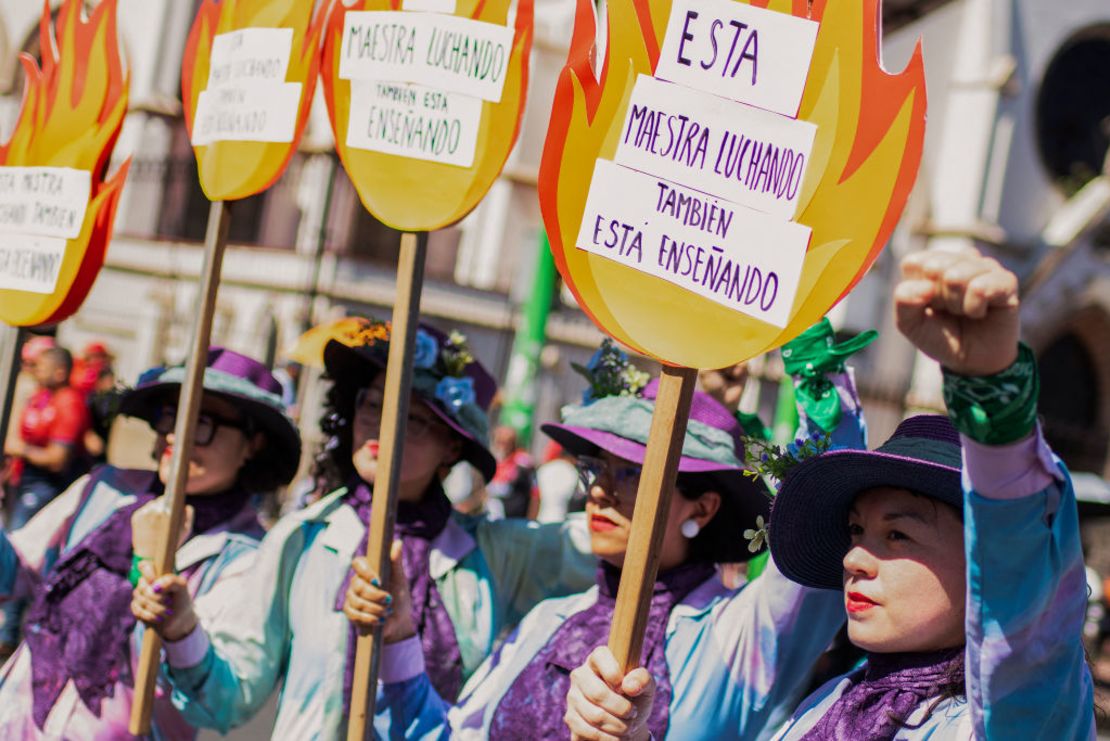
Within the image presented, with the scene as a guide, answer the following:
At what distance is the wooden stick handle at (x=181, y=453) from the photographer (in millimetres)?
2877

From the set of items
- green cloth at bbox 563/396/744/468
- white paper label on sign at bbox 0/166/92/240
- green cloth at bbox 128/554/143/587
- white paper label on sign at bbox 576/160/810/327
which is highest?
white paper label on sign at bbox 576/160/810/327

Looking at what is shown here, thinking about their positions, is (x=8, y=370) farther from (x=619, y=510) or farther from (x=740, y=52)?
(x=740, y=52)

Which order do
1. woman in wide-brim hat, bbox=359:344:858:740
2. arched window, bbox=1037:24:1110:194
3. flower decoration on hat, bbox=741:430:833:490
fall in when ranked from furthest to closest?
arched window, bbox=1037:24:1110:194 → woman in wide-brim hat, bbox=359:344:858:740 → flower decoration on hat, bbox=741:430:833:490

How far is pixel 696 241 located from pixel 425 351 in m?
1.37

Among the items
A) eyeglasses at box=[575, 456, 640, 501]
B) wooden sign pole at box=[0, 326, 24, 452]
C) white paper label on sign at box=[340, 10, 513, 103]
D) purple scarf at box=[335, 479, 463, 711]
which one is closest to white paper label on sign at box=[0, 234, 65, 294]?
wooden sign pole at box=[0, 326, 24, 452]

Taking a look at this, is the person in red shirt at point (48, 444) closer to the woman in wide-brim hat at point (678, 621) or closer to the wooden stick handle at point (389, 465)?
the woman in wide-brim hat at point (678, 621)

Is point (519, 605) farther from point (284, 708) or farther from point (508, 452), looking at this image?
point (508, 452)

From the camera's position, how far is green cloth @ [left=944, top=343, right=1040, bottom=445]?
149cm

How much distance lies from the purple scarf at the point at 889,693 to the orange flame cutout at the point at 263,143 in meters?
1.60

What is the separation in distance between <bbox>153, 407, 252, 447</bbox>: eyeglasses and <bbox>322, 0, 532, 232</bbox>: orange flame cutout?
1032mm

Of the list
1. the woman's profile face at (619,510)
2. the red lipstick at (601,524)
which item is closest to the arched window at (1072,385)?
the woman's profile face at (619,510)

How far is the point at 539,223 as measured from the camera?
15398mm

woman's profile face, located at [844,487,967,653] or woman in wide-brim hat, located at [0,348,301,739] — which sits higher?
woman's profile face, located at [844,487,967,653]

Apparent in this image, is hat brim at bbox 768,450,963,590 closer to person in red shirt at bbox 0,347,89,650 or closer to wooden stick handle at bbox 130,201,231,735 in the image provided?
wooden stick handle at bbox 130,201,231,735
